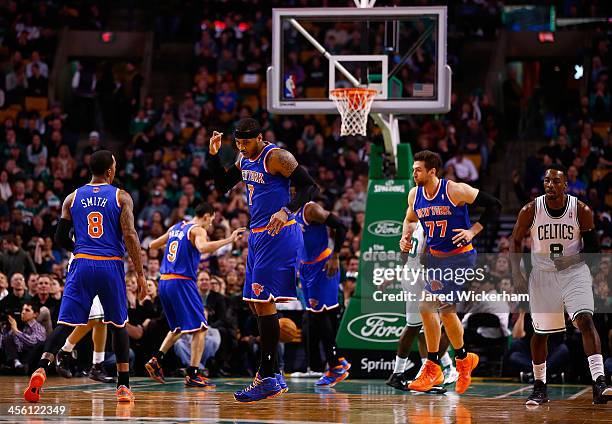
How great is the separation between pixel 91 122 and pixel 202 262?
25.4 ft

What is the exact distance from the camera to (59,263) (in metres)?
17.9

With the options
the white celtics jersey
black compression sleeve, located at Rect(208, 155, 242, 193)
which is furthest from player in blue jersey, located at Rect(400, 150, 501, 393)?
black compression sleeve, located at Rect(208, 155, 242, 193)

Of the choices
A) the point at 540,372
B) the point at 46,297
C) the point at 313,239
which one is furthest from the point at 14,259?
the point at 540,372

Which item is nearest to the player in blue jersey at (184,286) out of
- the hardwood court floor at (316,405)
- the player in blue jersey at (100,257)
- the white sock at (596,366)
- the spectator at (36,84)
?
the hardwood court floor at (316,405)

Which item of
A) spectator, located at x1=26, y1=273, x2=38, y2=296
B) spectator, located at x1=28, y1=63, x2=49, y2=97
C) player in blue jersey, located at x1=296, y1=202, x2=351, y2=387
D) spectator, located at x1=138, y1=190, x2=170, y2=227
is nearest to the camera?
player in blue jersey, located at x1=296, y1=202, x2=351, y2=387

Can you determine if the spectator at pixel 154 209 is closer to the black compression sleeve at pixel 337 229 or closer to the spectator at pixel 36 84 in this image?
the spectator at pixel 36 84

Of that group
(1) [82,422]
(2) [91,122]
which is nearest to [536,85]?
(2) [91,122]

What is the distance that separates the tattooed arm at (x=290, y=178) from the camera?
364 inches

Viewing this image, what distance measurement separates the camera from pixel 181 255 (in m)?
12.7

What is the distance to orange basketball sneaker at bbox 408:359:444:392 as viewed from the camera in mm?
11164

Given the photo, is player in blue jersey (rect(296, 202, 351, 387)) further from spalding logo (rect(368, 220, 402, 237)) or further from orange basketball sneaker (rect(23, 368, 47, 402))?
orange basketball sneaker (rect(23, 368, 47, 402))

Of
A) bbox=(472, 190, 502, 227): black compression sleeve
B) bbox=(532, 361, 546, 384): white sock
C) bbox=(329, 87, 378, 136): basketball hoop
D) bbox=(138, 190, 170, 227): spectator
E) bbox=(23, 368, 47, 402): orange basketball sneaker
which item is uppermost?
bbox=(329, 87, 378, 136): basketball hoop

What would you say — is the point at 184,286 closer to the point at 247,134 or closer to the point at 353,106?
the point at 353,106

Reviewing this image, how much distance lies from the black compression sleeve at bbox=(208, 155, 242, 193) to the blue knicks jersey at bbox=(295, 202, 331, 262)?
287 cm
